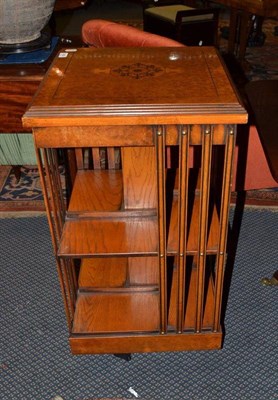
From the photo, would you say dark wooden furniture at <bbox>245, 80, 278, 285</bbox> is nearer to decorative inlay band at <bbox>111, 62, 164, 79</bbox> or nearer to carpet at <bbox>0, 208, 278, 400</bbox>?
carpet at <bbox>0, 208, 278, 400</bbox>

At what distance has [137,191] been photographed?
175cm

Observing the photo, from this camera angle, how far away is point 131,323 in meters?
1.91

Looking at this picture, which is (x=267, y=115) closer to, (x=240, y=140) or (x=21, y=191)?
(x=240, y=140)

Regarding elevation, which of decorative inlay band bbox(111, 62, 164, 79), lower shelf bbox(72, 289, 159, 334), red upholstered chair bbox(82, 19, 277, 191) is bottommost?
lower shelf bbox(72, 289, 159, 334)

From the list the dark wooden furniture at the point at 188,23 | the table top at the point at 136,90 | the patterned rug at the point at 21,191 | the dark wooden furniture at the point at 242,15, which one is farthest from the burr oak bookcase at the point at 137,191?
the dark wooden furniture at the point at 188,23

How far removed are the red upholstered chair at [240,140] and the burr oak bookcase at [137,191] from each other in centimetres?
34

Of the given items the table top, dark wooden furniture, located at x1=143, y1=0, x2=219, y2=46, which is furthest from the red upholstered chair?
dark wooden furniture, located at x1=143, y1=0, x2=219, y2=46

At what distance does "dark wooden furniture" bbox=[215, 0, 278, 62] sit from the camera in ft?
14.5

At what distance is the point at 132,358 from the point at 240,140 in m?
1.18

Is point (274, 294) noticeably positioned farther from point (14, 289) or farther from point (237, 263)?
point (14, 289)

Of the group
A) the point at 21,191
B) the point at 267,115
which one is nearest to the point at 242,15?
the point at 21,191

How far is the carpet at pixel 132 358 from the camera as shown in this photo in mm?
1904

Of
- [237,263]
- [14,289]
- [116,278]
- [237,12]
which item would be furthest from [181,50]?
[237,12]

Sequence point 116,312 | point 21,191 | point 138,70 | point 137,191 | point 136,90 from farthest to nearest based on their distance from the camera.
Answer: point 21,191 < point 116,312 < point 137,191 < point 138,70 < point 136,90
